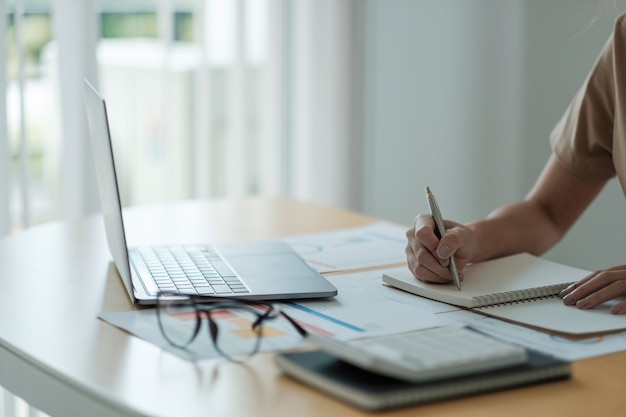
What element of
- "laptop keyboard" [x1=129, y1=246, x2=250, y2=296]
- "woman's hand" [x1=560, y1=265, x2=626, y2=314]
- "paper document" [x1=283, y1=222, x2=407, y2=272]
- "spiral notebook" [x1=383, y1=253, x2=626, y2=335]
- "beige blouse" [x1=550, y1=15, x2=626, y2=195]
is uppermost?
"beige blouse" [x1=550, y1=15, x2=626, y2=195]

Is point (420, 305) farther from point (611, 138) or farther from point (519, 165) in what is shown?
point (519, 165)

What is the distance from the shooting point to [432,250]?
1177 mm

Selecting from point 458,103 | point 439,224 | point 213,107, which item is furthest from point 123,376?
point 458,103

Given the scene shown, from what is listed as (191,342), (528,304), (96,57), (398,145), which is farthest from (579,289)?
(398,145)

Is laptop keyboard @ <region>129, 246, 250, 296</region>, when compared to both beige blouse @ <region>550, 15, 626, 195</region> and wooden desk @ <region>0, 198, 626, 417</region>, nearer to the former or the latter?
wooden desk @ <region>0, 198, 626, 417</region>

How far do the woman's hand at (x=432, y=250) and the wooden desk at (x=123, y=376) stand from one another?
282 mm

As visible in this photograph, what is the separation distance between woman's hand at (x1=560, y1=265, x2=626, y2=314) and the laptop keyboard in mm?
398

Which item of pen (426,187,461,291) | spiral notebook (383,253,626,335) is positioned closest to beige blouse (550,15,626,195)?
spiral notebook (383,253,626,335)

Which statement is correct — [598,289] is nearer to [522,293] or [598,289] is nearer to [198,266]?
[522,293]

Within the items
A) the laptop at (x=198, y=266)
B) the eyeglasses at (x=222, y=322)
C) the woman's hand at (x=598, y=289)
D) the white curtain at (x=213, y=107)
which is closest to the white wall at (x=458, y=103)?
the white curtain at (x=213, y=107)

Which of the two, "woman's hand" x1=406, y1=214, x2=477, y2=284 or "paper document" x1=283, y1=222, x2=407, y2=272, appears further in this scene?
"paper document" x1=283, y1=222, x2=407, y2=272

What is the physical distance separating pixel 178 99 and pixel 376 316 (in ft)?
5.59

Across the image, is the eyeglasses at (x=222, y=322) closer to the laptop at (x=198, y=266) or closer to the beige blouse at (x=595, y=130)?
the laptop at (x=198, y=266)

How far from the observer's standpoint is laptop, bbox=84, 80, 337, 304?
1.08m
